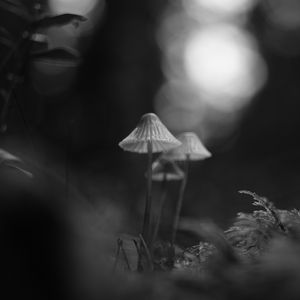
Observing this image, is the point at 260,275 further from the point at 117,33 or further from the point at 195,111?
the point at 195,111

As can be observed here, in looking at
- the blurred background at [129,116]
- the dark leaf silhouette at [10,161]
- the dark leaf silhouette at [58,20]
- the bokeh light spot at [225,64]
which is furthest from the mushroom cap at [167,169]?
the bokeh light spot at [225,64]

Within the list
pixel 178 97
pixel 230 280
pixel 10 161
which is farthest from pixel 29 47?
pixel 178 97

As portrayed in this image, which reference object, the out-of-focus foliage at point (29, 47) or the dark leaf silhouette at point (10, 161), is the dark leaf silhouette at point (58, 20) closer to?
the out-of-focus foliage at point (29, 47)

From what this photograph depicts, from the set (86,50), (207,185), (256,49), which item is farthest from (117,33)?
(256,49)

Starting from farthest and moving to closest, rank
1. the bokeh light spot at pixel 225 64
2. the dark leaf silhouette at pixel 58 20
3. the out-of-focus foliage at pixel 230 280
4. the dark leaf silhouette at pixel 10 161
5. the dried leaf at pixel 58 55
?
the bokeh light spot at pixel 225 64 < the dried leaf at pixel 58 55 < the dark leaf silhouette at pixel 58 20 < the dark leaf silhouette at pixel 10 161 < the out-of-focus foliage at pixel 230 280

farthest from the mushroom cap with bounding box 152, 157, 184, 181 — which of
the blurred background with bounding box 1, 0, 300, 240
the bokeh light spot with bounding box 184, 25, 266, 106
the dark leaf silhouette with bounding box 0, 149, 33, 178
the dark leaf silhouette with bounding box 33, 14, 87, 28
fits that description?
the bokeh light spot with bounding box 184, 25, 266, 106

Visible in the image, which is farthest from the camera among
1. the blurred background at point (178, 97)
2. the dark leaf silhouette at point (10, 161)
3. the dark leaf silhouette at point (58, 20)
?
the blurred background at point (178, 97)

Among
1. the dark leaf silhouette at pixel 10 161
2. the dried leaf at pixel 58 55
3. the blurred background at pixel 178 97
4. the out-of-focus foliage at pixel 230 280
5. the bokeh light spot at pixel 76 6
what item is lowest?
the blurred background at pixel 178 97
